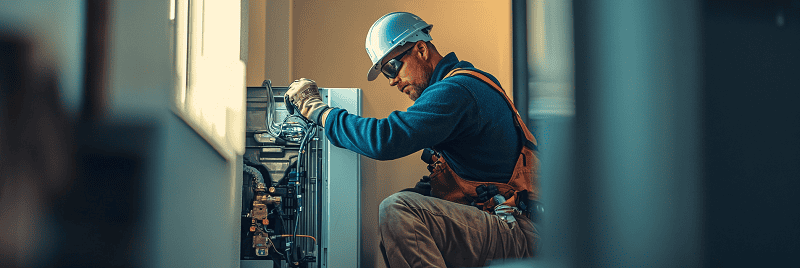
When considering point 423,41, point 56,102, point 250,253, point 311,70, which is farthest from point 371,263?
point 56,102

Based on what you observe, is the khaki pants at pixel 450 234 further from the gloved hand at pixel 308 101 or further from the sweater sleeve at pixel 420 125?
the gloved hand at pixel 308 101

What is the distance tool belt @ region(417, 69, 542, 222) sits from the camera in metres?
1.12

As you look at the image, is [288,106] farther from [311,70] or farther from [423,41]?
[311,70]

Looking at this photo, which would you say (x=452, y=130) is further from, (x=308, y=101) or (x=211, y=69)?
(x=211, y=69)

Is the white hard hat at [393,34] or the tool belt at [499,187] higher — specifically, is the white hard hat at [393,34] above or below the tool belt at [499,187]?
above

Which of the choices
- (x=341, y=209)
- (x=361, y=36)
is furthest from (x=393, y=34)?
(x=361, y=36)

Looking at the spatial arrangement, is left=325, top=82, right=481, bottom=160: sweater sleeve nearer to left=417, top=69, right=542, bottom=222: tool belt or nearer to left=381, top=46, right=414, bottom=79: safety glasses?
left=417, top=69, right=542, bottom=222: tool belt

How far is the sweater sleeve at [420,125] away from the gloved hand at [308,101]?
97mm

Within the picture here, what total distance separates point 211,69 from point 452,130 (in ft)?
2.22

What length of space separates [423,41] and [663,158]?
126cm

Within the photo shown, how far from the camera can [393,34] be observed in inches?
52.1

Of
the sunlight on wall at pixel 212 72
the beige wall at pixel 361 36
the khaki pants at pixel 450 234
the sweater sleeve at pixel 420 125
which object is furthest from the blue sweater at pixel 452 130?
the beige wall at pixel 361 36

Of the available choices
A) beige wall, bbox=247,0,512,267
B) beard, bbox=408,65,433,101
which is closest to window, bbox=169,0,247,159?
beard, bbox=408,65,433,101

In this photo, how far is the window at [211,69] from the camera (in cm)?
40
